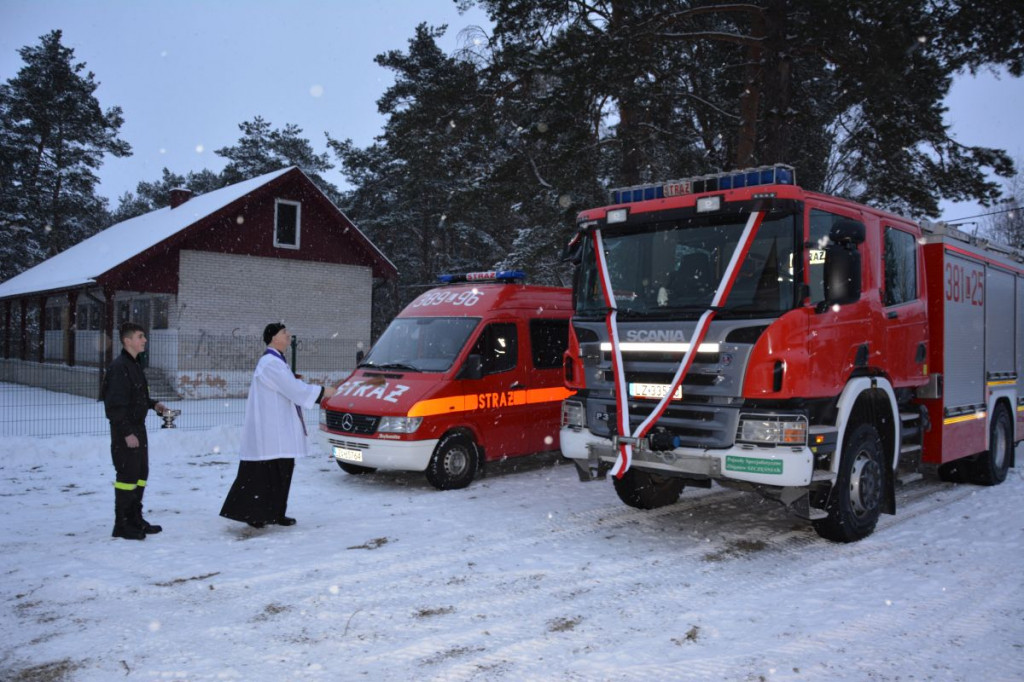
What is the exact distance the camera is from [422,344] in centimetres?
992

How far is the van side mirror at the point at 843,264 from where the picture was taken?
6230 mm

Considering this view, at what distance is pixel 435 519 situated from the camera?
25.1 ft

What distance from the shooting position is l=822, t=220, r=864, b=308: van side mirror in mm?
6230

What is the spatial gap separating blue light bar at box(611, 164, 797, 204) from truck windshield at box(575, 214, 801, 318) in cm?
35

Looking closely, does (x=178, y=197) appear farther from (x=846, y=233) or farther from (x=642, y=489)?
(x=846, y=233)

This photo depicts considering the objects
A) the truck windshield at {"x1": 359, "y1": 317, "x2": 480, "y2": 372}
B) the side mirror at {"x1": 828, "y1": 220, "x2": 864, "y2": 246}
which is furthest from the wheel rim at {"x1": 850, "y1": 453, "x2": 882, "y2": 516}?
the truck windshield at {"x1": 359, "y1": 317, "x2": 480, "y2": 372}

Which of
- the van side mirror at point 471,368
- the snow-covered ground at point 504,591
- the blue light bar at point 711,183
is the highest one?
the blue light bar at point 711,183

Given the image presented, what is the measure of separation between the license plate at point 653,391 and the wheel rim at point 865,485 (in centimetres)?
175

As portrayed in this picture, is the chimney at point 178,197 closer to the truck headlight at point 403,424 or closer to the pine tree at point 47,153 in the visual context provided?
the pine tree at point 47,153

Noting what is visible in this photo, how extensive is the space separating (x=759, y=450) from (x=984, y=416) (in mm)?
4857

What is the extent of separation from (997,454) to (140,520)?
990 centimetres

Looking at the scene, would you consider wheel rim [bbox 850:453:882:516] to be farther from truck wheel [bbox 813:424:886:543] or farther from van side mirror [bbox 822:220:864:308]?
van side mirror [bbox 822:220:864:308]

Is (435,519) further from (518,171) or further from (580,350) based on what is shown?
(518,171)

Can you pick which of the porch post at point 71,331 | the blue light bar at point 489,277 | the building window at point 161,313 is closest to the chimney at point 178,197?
the porch post at point 71,331
